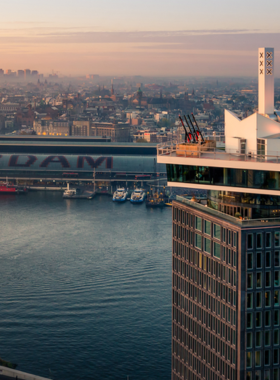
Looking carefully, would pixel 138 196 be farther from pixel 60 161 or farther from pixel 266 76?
pixel 266 76

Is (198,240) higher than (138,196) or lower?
higher

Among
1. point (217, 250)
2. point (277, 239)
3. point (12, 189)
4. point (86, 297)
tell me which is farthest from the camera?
point (12, 189)

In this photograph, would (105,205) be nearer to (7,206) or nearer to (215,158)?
(7,206)

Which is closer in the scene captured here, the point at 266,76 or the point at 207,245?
the point at 266,76

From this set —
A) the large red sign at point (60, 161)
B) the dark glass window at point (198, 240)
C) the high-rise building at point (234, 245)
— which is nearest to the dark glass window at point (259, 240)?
the high-rise building at point (234, 245)

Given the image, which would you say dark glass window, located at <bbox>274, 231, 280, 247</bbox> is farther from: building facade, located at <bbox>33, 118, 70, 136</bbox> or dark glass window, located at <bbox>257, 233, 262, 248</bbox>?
building facade, located at <bbox>33, 118, 70, 136</bbox>

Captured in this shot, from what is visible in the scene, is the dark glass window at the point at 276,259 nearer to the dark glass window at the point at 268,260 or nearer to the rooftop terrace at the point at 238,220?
the dark glass window at the point at 268,260

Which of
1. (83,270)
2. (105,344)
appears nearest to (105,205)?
(83,270)

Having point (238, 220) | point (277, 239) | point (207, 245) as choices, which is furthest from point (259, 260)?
point (207, 245)
